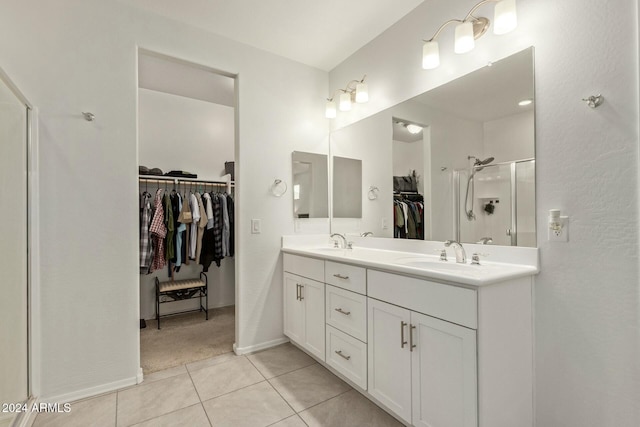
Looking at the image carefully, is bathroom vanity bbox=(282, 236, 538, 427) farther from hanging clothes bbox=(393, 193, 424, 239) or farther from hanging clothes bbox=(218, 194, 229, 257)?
hanging clothes bbox=(218, 194, 229, 257)

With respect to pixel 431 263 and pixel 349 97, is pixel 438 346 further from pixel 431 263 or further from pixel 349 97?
pixel 349 97

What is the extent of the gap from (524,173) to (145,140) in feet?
12.0

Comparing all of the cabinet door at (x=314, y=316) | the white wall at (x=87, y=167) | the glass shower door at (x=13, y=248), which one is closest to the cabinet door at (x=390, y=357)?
the cabinet door at (x=314, y=316)

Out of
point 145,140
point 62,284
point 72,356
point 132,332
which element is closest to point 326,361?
point 132,332

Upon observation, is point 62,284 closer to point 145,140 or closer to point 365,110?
point 145,140

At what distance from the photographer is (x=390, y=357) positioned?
5.16ft

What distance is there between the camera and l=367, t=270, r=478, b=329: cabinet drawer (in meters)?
1.22

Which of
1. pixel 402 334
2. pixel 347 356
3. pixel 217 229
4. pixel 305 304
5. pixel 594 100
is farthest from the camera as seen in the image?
pixel 217 229

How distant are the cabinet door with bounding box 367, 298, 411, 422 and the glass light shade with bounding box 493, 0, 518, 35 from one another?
1.49 m

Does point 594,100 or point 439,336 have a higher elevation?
point 594,100

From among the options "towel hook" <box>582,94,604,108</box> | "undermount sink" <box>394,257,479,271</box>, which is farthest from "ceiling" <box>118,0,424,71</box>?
"undermount sink" <box>394,257,479,271</box>

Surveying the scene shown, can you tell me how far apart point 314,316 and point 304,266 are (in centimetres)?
38

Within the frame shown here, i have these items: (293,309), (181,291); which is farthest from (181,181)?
(293,309)

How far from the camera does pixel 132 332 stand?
202 centimetres
